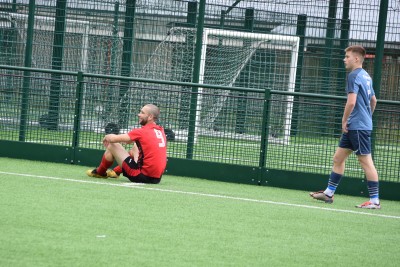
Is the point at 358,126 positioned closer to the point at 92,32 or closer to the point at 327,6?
the point at 327,6

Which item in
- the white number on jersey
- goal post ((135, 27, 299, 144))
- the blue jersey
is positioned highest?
goal post ((135, 27, 299, 144))

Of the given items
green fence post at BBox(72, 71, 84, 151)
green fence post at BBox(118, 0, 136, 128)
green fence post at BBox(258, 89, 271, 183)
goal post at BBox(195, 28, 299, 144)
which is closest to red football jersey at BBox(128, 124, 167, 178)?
green fence post at BBox(258, 89, 271, 183)

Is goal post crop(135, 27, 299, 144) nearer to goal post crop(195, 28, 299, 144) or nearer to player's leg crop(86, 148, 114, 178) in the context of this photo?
goal post crop(195, 28, 299, 144)

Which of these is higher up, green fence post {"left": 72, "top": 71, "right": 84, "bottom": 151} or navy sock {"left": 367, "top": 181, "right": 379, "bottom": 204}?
green fence post {"left": 72, "top": 71, "right": 84, "bottom": 151}

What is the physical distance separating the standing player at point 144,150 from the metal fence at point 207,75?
1.53 meters

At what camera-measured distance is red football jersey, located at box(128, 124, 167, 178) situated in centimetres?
1011

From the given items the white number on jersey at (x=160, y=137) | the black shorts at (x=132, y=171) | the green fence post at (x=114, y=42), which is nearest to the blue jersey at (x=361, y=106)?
the white number on jersey at (x=160, y=137)

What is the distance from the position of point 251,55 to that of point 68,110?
19.8ft

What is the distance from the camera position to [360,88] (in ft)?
31.9

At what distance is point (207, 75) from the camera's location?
55.7 ft

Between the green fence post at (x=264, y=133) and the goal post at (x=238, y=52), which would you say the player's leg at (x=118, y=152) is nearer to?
the green fence post at (x=264, y=133)

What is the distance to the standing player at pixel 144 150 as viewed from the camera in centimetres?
1012

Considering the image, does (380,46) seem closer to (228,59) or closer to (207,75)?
(207,75)

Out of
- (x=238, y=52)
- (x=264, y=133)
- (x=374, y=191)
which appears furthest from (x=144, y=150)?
(x=238, y=52)
